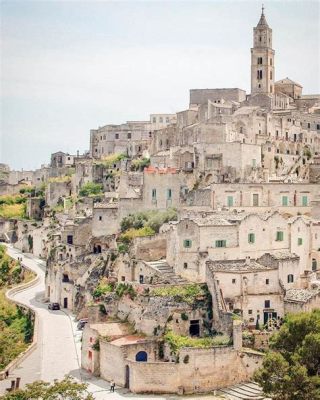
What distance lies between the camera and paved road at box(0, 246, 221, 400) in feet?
122

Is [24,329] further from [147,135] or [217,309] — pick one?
[147,135]

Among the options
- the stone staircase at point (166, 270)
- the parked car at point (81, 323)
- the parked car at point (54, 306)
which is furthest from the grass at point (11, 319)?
the stone staircase at point (166, 270)

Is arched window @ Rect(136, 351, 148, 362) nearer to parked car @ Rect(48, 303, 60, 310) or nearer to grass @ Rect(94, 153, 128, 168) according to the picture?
parked car @ Rect(48, 303, 60, 310)

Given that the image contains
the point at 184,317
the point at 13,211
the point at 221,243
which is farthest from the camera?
the point at 13,211

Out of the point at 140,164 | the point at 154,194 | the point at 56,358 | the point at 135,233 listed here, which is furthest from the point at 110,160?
the point at 56,358

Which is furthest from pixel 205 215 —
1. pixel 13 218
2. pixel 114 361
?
pixel 13 218

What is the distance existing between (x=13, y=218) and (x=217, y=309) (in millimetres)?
43801

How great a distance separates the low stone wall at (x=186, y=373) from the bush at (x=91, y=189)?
35.9 metres

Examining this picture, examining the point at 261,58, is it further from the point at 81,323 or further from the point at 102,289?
the point at 81,323

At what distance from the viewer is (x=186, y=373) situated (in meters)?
36.4

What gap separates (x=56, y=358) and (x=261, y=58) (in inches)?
1818

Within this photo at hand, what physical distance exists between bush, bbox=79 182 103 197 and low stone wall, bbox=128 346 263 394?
35.9 metres

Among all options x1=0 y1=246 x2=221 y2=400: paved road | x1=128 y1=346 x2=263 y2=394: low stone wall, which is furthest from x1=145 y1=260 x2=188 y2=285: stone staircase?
x1=128 y1=346 x2=263 y2=394: low stone wall

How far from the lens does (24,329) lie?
5091 centimetres
